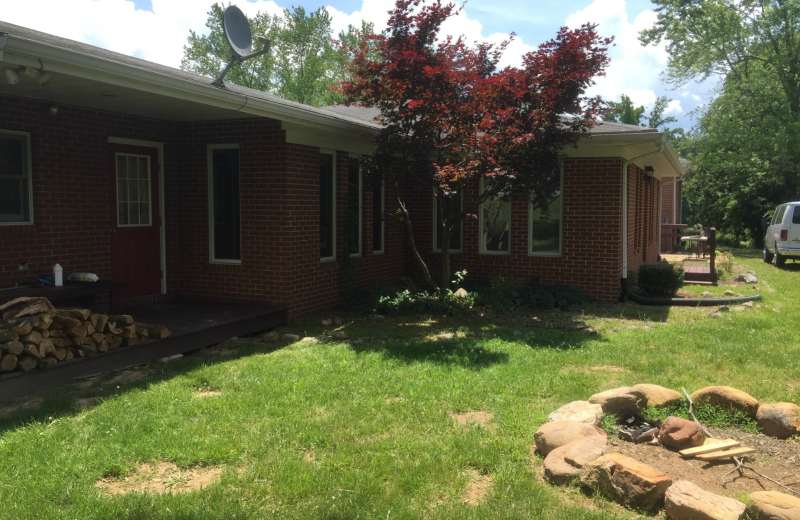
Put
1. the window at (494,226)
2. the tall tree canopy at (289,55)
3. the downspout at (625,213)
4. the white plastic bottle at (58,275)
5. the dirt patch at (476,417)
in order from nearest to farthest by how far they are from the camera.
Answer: the dirt patch at (476,417), the white plastic bottle at (58,275), the downspout at (625,213), the window at (494,226), the tall tree canopy at (289,55)

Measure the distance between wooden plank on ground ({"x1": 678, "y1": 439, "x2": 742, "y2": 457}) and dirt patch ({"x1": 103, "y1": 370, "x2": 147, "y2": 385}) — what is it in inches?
178

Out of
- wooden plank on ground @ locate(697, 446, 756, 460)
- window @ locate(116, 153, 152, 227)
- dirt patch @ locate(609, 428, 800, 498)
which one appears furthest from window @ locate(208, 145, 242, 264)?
wooden plank on ground @ locate(697, 446, 756, 460)

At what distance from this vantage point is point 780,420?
173 inches

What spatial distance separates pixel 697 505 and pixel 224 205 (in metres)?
7.42

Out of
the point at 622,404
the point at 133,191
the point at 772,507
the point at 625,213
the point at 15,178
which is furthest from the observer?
the point at 625,213

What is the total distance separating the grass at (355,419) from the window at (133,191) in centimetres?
245

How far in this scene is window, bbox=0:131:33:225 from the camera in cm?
675

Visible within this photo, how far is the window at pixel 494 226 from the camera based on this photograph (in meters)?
11.6

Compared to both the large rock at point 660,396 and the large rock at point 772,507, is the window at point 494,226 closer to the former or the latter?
the large rock at point 660,396

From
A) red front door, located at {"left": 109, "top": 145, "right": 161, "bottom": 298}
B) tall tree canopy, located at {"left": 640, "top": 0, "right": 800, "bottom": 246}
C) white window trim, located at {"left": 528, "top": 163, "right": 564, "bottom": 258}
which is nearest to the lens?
red front door, located at {"left": 109, "top": 145, "right": 161, "bottom": 298}

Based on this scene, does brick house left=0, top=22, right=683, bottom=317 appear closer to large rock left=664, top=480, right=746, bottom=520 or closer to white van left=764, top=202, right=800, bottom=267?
large rock left=664, top=480, right=746, bottom=520

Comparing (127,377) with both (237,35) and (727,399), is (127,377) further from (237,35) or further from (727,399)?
(727,399)

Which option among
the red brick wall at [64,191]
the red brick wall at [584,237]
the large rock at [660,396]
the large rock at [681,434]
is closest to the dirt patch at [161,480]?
the large rock at [681,434]

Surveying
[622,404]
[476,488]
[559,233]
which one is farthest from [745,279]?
[476,488]
